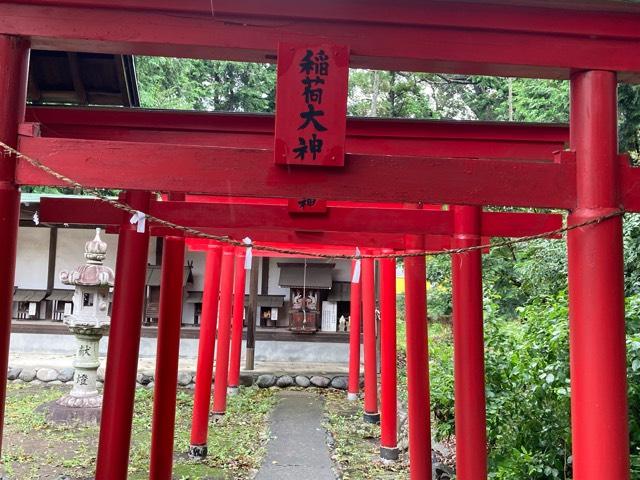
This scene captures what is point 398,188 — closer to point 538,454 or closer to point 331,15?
point 331,15

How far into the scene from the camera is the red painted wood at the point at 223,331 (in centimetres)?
1001

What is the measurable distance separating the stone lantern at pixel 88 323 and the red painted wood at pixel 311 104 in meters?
8.06

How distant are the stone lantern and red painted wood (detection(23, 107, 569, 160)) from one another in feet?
19.7

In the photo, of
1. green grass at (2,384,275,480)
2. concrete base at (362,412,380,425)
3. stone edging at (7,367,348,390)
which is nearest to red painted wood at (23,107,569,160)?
green grass at (2,384,275,480)

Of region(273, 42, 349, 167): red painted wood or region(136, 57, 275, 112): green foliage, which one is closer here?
region(273, 42, 349, 167): red painted wood

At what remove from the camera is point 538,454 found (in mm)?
5082

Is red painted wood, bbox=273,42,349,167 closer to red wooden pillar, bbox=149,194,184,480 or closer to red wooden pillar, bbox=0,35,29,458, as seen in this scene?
red wooden pillar, bbox=0,35,29,458

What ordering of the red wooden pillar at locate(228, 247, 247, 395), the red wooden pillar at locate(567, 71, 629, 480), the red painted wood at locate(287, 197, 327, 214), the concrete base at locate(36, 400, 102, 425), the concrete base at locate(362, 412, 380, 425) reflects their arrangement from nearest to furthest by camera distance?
the red wooden pillar at locate(567, 71, 629, 480) → the red painted wood at locate(287, 197, 327, 214) → the concrete base at locate(36, 400, 102, 425) → the concrete base at locate(362, 412, 380, 425) → the red wooden pillar at locate(228, 247, 247, 395)

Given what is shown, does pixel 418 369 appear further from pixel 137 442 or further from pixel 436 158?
pixel 137 442

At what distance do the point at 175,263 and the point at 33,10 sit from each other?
10.2ft

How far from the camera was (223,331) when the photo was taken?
10.4m

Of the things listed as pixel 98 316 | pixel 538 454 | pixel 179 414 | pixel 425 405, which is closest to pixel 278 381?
pixel 179 414

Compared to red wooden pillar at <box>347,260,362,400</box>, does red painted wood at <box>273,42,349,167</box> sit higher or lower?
higher

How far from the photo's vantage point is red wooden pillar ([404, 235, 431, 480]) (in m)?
5.98
